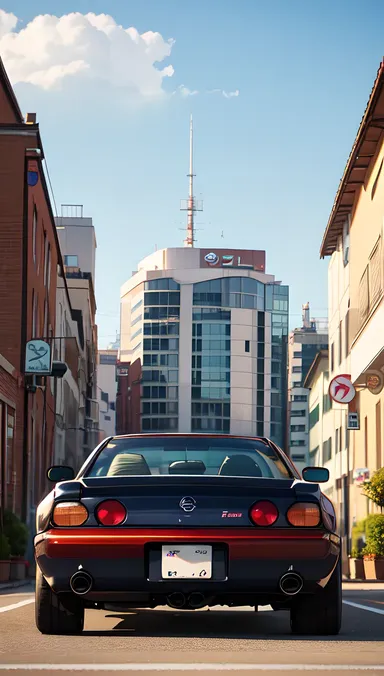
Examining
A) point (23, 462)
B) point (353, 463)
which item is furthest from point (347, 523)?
point (23, 462)

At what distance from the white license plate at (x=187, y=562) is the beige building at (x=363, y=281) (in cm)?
2552

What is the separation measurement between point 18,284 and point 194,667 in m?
Answer: 33.5

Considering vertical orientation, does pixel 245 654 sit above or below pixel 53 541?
below

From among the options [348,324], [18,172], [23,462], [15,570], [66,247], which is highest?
[66,247]

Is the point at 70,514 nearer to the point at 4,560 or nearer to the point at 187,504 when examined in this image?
the point at 187,504

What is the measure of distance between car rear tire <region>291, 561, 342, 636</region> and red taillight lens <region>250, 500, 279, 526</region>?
1.81 feet

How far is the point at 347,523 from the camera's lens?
180ft

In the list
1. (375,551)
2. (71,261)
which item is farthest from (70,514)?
(71,261)

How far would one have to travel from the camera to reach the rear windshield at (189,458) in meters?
8.52

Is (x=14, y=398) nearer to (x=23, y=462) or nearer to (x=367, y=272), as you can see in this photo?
(x=23, y=462)

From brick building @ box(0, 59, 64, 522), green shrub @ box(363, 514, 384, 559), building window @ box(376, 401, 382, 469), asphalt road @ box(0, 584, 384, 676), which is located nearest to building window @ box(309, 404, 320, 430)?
brick building @ box(0, 59, 64, 522)

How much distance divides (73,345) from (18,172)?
41706mm

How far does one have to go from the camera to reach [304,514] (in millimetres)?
7734

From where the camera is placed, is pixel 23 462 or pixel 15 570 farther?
pixel 23 462
